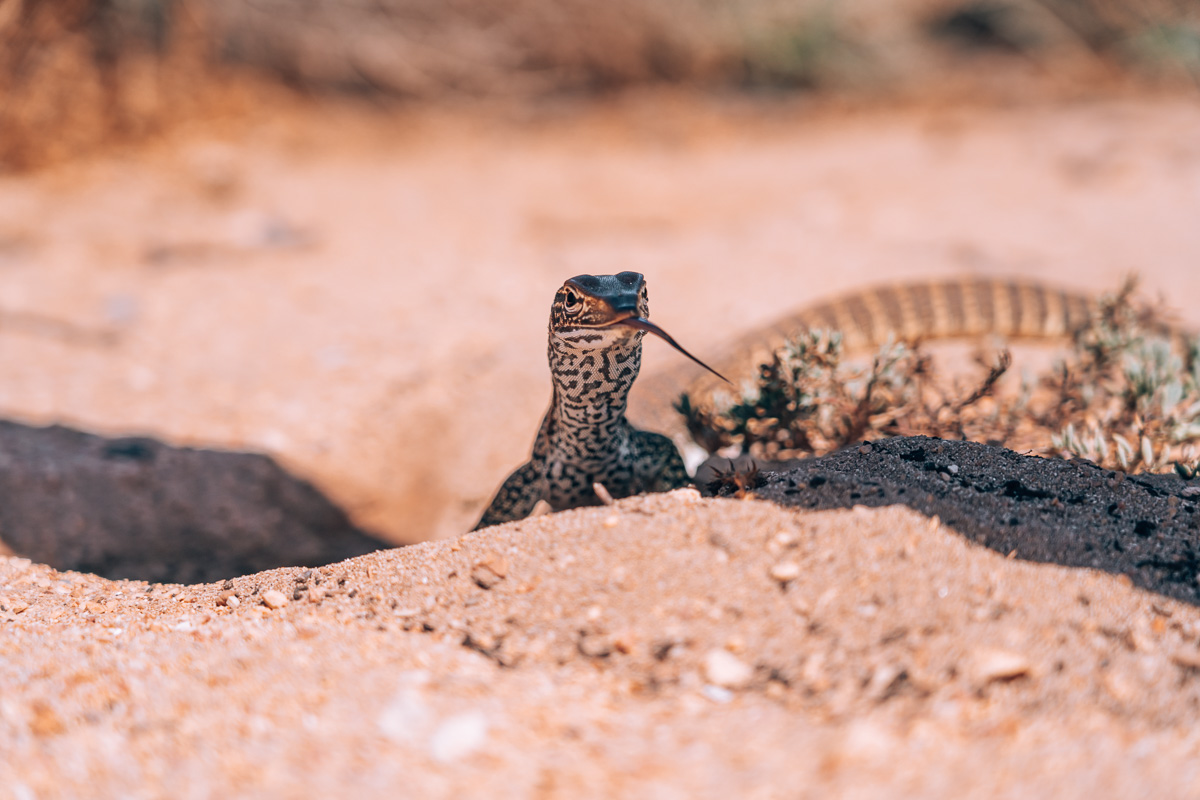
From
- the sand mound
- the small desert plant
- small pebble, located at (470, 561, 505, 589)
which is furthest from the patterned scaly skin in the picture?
small pebble, located at (470, 561, 505, 589)

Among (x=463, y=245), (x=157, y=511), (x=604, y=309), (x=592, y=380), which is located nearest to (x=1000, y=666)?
(x=604, y=309)

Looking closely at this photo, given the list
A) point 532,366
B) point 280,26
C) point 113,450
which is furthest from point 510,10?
point 113,450

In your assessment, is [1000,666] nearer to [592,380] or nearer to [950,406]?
[592,380]

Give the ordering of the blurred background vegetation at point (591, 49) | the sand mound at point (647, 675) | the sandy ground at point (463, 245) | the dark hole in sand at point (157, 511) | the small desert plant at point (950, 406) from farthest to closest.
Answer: the blurred background vegetation at point (591, 49)
the sandy ground at point (463, 245)
the dark hole in sand at point (157, 511)
the small desert plant at point (950, 406)
the sand mound at point (647, 675)

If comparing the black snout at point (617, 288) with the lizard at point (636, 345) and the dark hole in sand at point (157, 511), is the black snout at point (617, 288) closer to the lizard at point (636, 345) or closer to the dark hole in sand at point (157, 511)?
the lizard at point (636, 345)

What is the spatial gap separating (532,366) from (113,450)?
2395 mm

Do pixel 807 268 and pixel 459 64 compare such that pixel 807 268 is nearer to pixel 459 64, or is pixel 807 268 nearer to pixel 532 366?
pixel 532 366

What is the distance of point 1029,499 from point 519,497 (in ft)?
6.47

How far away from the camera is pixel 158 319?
6176 millimetres

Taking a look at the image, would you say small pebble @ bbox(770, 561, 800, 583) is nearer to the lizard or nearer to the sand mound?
the sand mound

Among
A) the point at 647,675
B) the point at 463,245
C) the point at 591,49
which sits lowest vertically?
the point at 647,675

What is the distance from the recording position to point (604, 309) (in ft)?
8.94

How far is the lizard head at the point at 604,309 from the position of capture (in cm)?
268

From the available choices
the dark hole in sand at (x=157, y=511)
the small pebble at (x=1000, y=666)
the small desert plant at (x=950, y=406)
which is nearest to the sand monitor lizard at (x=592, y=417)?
the small desert plant at (x=950, y=406)
